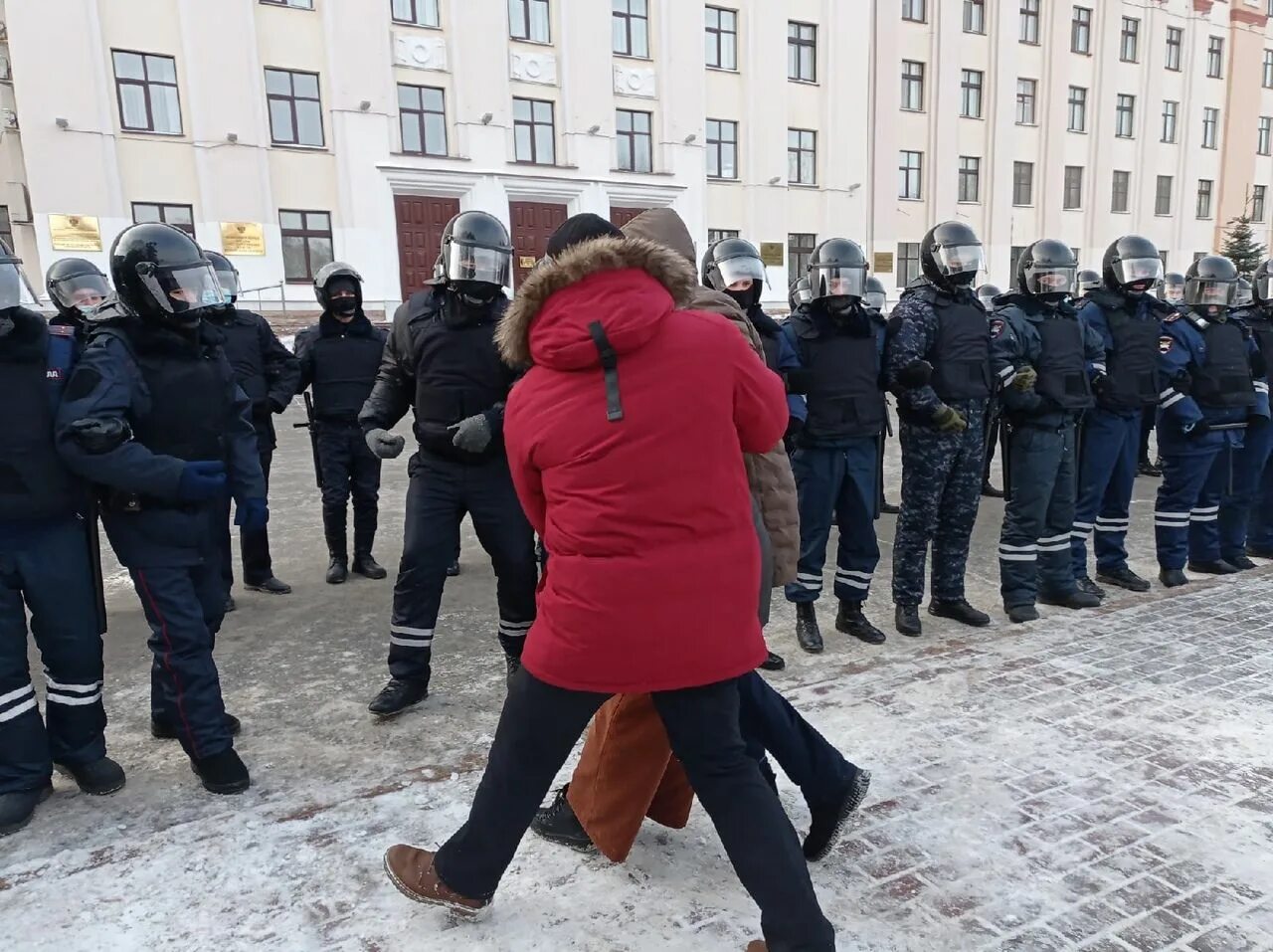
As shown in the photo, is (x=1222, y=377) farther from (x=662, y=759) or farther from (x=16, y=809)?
(x=16, y=809)

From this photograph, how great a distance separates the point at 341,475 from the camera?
20.4 ft

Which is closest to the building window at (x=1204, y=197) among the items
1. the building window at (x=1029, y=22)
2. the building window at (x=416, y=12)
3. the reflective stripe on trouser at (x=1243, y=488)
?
the building window at (x=1029, y=22)

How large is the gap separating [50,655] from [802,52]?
28.3 m

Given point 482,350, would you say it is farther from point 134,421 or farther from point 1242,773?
point 1242,773

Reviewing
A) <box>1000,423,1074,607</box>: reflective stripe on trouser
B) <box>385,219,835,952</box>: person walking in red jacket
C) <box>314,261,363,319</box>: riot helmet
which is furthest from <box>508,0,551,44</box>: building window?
<box>385,219,835,952</box>: person walking in red jacket

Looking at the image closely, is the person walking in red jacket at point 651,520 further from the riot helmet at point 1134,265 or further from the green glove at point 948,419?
the riot helmet at point 1134,265

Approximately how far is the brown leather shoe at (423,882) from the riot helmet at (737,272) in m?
3.00

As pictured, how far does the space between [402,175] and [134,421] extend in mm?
20394

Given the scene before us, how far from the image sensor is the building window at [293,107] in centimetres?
2073

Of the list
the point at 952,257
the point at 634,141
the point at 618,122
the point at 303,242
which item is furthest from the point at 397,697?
the point at 634,141

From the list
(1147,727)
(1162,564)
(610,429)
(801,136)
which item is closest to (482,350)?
(610,429)

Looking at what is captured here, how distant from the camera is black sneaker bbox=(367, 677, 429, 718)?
12.7 ft

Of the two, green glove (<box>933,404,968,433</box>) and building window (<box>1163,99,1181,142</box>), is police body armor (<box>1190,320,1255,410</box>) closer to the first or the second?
green glove (<box>933,404,968,433</box>)

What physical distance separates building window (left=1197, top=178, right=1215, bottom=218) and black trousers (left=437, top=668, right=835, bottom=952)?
136ft
